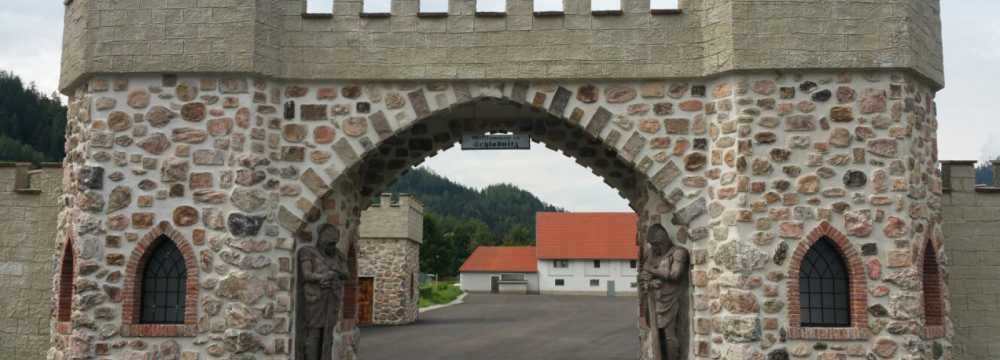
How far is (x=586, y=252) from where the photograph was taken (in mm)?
53906

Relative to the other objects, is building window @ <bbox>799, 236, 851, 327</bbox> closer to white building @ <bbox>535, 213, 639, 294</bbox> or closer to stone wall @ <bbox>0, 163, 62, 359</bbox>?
stone wall @ <bbox>0, 163, 62, 359</bbox>

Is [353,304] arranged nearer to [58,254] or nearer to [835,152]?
[58,254]

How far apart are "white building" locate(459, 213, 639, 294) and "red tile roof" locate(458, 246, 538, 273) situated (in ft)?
0.21

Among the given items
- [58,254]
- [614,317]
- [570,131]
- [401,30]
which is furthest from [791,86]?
[614,317]

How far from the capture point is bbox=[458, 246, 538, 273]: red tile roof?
59719 mm

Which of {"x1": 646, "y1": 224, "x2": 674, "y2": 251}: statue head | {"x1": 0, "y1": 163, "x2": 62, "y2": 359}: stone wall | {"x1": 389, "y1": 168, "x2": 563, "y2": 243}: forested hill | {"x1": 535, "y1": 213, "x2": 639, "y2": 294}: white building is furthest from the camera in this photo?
{"x1": 389, "y1": 168, "x2": 563, "y2": 243}: forested hill

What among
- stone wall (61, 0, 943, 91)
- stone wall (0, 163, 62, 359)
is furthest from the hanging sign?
stone wall (0, 163, 62, 359)

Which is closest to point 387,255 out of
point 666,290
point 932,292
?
point 666,290

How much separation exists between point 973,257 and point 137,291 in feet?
32.8

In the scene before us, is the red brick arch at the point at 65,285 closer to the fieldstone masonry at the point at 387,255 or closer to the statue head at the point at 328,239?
the statue head at the point at 328,239

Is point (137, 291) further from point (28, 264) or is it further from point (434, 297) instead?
point (434, 297)

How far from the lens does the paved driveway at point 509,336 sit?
709 inches

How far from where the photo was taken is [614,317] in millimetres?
28812

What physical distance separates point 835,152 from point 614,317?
64.0ft
